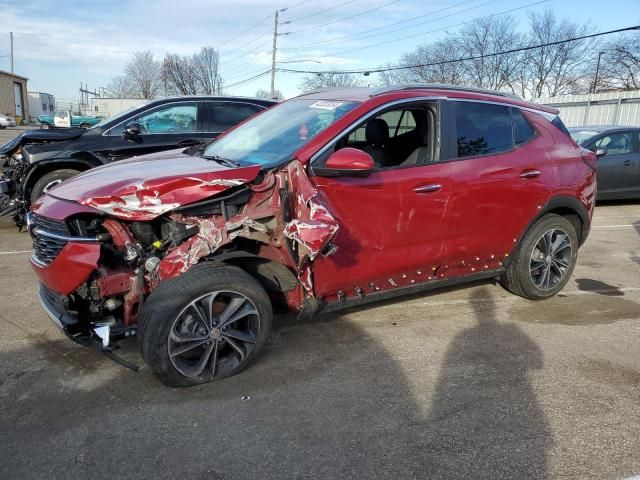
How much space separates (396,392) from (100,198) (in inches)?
84.9

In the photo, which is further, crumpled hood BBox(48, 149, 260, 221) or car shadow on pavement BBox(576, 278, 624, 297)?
car shadow on pavement BBox(576, 278, 624, 297)

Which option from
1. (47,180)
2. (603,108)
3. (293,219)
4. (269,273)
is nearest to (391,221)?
(293,219)

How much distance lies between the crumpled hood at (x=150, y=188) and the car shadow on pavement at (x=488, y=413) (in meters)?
1.87

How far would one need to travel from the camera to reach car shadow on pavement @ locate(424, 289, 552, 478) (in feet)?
8.63

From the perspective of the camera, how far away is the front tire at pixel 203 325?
10.0 feet

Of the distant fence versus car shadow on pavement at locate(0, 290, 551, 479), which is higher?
the distant fence

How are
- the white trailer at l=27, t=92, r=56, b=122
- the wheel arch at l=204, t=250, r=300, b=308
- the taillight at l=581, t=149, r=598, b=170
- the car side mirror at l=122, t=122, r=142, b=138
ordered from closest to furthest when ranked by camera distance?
the wheel arch at l=204, t=250, r=300, b=308 < the taillight at l=581, t=149, r=598, b=170 < the car side mirror at l=122, t=122, r=142, b=138 < the white trailer at l=27, t=92, r=56, b=122

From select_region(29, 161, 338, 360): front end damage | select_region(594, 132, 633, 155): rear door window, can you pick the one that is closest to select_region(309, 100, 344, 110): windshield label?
select_region(29, 161, 338, 360): front end damage

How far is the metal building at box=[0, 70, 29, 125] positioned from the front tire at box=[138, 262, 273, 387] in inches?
2394

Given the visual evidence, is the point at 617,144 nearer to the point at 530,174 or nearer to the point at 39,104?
the point at 530,174

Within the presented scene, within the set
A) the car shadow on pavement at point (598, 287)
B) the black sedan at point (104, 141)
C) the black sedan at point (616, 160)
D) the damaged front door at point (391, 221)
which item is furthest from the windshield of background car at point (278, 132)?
the black sedan at point (616, 160)

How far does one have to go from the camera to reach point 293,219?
3285mm

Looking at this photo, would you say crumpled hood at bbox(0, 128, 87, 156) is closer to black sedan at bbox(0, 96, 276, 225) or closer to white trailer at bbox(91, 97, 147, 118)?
black sedan at bbox(0, 96, 276, 225)

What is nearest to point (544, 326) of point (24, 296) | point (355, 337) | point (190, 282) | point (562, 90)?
point (355, 337)
